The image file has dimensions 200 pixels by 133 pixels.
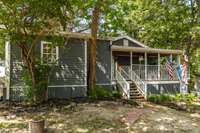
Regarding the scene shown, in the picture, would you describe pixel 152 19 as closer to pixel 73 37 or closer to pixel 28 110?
pixel 73 37

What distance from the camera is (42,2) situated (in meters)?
12.4

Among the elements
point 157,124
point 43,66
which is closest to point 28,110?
point 43,66

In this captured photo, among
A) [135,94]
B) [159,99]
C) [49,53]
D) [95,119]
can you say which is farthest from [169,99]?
[95,119]

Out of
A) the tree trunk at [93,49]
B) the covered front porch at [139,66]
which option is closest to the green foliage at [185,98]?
the covered front porch at [139,66]

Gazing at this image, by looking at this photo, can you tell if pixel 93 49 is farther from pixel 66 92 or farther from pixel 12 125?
pixel 12 125

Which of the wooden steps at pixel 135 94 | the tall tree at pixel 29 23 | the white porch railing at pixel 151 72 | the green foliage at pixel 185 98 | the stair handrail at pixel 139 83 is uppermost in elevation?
the tall tree at pixel 29 23

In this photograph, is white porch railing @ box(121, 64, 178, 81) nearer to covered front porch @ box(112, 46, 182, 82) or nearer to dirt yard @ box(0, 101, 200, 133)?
covered front porch @ box(112, 46, 182, 82)

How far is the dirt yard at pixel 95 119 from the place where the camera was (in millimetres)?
11375

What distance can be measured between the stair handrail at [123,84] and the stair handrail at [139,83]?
39.3 inches

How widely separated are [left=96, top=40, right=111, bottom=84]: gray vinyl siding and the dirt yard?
4844mm

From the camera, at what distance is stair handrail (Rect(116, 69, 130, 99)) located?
1978 centimetres

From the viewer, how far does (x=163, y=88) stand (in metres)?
23.7

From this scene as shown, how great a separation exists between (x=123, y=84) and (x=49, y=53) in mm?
5661

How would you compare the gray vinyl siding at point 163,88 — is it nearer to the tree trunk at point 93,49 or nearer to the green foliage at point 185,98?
the green foliage at point 185,98
